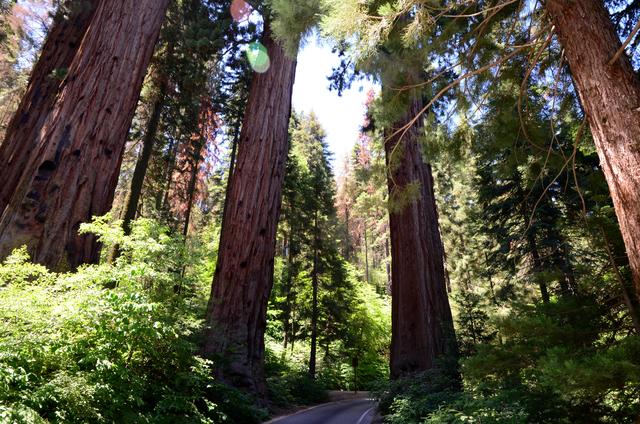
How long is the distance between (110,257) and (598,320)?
976 cm

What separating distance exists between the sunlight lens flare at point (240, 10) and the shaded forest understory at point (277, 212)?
7 cm

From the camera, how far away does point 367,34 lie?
3.58 meters

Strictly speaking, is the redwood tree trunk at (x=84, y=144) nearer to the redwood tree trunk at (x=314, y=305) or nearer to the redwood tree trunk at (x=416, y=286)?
the redwood tree trunk at (x=416, y=286)

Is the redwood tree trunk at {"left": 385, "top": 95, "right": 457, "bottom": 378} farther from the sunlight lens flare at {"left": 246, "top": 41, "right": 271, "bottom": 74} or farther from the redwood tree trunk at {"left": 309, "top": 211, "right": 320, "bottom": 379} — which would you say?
the redwood tree trunk at {"left": 309, "top": 211, "right": 320, "bottom": 379}

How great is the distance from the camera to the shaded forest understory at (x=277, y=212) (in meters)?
2.95

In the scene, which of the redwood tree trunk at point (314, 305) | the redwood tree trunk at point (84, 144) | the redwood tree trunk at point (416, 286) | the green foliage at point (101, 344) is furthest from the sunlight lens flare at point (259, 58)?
the redwood tree trunk at point (314, 305)

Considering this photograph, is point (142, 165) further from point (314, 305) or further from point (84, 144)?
point (314, 305)

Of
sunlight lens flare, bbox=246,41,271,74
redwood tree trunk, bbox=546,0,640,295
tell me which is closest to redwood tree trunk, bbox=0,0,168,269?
sunlight lens flare, bbox=246,41,271,74

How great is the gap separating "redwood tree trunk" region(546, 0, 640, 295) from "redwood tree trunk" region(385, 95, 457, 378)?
4.06 metres

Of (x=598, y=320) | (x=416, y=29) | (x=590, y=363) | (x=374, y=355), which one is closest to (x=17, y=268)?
(x=416, y=29)

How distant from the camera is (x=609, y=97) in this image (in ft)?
8.97

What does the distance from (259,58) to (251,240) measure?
478 cm

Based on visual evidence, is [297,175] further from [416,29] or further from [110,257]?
[416,29]

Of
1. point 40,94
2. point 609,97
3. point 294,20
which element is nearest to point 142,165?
point 40,94
